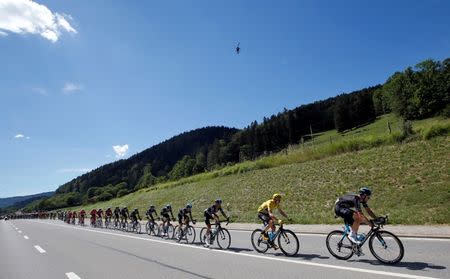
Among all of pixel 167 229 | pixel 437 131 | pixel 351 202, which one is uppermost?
pixel 437 131

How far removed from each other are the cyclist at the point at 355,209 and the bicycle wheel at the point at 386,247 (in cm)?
44

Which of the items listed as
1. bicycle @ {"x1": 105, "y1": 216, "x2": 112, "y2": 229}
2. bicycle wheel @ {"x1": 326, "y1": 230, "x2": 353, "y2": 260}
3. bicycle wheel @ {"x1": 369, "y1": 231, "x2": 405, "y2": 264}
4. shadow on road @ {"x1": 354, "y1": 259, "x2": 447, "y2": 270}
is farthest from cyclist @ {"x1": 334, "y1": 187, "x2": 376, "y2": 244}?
bicycle @ {"x1": 105, "y1": 216, "x2": 112, "y2": 229}

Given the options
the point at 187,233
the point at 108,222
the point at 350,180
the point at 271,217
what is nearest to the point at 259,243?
the point at 271,217

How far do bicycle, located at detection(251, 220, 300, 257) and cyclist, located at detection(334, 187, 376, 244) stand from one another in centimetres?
185

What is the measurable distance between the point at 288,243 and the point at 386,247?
3226mm

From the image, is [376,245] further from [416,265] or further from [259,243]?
[259,243]

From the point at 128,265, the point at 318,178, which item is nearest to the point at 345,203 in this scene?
the point at 128,265

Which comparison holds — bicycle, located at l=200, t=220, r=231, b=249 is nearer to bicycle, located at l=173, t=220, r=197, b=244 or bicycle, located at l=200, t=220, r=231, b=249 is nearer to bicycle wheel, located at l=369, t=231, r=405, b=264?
bicycle, located at l=173, t=220, r=197, b=244

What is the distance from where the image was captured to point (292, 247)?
11680 mm

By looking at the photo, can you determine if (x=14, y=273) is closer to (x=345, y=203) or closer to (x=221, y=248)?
(x=221, y=248)

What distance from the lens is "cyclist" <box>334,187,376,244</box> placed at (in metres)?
9.86

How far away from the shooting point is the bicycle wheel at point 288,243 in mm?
11531

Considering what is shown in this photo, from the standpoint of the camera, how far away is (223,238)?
14828 millimetres

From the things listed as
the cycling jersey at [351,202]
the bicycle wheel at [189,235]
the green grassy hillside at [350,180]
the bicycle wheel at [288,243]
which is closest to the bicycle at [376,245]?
the cycling jersey at [351,202]
